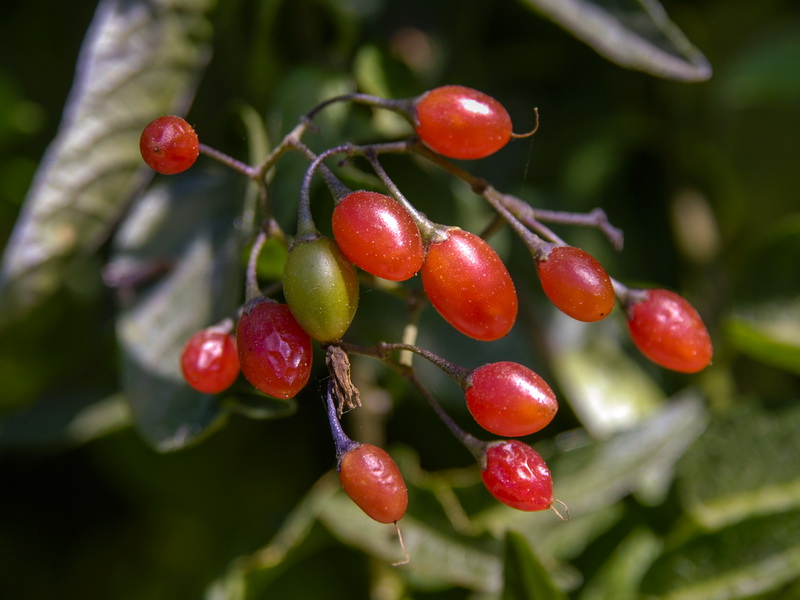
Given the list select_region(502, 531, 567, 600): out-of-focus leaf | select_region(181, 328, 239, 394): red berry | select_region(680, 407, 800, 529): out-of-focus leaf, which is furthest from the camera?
select_region(680, 407, 800, 529): out-of-focus leaf

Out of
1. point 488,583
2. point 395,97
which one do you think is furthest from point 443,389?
point 395,97

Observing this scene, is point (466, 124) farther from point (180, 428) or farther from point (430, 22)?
point (430, 22)

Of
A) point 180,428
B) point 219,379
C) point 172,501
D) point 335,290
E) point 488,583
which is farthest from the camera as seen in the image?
point 172,501

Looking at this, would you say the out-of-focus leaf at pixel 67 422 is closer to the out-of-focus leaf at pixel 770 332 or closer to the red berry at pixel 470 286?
the red berry at pixel 470 286

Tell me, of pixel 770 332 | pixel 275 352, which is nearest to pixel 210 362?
pixel 275 352

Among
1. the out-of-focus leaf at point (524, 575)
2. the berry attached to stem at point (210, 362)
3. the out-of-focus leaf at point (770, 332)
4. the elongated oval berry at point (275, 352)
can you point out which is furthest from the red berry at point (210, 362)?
the out-of-focus leaf at point (770, 332)

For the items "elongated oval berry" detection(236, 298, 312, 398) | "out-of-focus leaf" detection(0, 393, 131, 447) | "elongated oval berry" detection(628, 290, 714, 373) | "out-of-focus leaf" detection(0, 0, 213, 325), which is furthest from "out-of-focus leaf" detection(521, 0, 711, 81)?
"out-of-focus leaf" detection(0, 393, 131, 447)

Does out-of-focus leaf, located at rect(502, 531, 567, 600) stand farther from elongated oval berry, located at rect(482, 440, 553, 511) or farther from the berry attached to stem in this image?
the berry attached to stem
